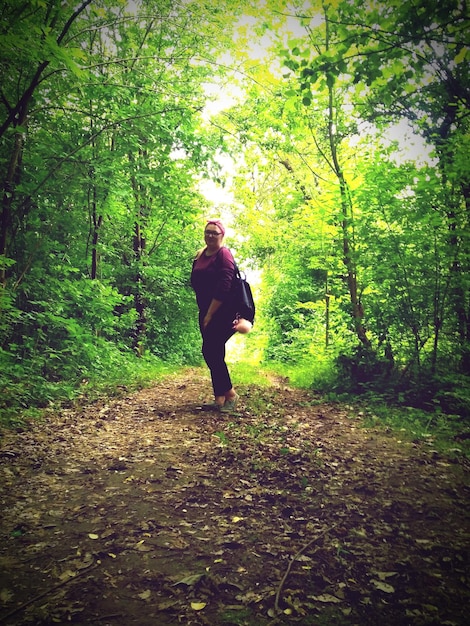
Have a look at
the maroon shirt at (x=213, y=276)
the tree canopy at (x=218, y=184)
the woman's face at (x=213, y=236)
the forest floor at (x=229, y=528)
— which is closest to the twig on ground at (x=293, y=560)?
the forest floor at (x=229, y=528)

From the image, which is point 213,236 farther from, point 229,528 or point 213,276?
point 229,528

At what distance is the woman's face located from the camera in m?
5.23

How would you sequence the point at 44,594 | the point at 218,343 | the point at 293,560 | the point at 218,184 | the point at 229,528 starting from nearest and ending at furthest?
1. the point at 44,594
2. the point at 293,560
3. the point at 229,528
4. the point at 218,343
5. the point at 218,184

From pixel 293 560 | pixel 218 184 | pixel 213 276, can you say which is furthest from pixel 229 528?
pixel 218 184

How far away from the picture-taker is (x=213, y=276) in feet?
17.3

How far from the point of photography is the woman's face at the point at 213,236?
17.1ft

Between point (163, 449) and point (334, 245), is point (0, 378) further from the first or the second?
point (334, 245)

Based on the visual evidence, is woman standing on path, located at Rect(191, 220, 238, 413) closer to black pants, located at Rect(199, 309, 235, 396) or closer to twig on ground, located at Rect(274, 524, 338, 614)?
black pants, located at Rect(199, 309, 235, 396)

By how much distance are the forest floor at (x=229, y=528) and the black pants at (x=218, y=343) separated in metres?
0.98

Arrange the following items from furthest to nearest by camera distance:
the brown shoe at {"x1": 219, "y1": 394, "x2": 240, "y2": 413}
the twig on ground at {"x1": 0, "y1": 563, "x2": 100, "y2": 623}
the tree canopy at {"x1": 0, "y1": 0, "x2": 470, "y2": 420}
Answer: the brown shoe at {"x1": 219, "y1": 394, "x2": 240, "y2": 413} < the tree canopy at {"x1": 0, "y1": 0, "x2": 470, "y2": 420} < the twig on ground at {"x1": 0, "y1": 563, "x2": 100, "y2": 623}

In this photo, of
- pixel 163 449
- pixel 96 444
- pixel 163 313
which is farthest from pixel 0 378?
pixel 163 313

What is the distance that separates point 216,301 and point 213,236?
926mm

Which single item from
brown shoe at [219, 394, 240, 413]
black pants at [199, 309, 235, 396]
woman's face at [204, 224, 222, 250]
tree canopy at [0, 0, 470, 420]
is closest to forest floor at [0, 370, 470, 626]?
brown shoe at [219, 394, 240, 413]

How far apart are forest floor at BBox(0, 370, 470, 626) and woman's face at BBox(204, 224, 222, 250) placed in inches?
99.3
